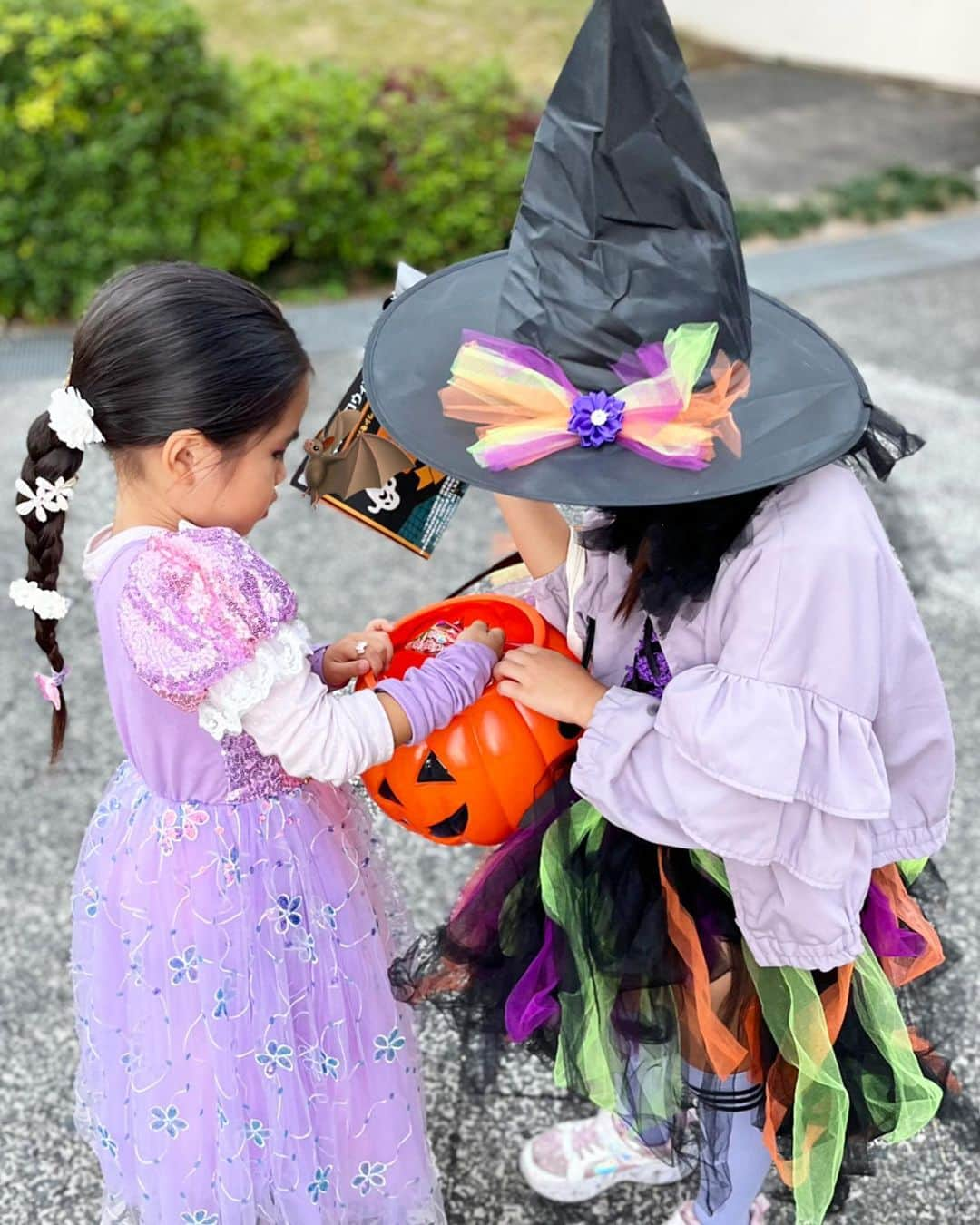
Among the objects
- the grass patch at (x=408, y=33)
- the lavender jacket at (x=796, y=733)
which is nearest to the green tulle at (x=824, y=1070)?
the lavender jacket at (x=796, y=733)

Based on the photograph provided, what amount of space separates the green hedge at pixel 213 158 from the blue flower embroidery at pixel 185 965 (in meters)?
4.77

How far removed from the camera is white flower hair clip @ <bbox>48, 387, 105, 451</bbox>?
172cm

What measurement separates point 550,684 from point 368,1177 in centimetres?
90

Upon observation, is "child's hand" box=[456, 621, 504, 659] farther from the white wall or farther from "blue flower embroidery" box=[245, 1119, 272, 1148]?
the white wall

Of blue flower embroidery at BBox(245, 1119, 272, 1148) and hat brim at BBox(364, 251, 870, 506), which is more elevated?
hat brim at BBox(364, 251, 870, 506)

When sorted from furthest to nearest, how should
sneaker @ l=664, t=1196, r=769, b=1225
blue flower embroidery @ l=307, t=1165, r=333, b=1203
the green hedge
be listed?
the green hedge
sneaker @ l=664, t=1196, r=769, b=1225
blue flower embroidery @ l=307, t=1165, r=333, b=1203

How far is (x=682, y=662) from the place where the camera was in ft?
5.44

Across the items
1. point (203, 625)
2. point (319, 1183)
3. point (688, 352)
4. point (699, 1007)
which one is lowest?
point (319, 1183)

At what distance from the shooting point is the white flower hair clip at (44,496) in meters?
1.80

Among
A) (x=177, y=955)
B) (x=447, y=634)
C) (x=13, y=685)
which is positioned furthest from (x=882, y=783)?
(x=13, y=685)

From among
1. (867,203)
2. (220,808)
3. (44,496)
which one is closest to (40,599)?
(44,496)

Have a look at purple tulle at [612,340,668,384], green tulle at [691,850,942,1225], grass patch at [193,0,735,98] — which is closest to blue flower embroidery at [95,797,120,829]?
green tulle at [691,850,942,1225]

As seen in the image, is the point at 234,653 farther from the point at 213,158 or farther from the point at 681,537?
the point at 213,158

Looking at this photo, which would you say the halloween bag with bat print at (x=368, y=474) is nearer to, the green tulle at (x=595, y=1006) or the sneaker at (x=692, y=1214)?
the green tulle at (x=595, y=1006)
